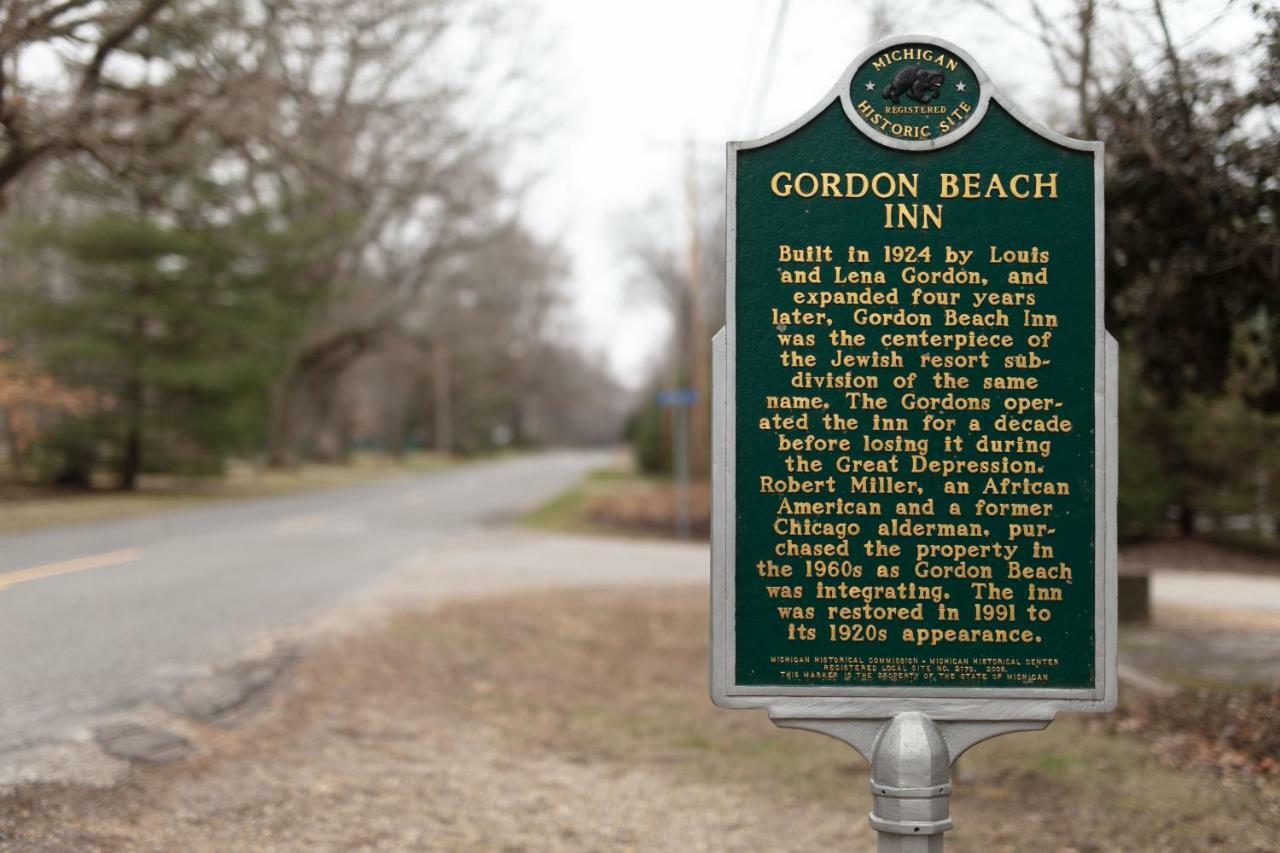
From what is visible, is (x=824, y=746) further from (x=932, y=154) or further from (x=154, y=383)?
(x=154, y=383)

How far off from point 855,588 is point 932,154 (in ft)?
4.94

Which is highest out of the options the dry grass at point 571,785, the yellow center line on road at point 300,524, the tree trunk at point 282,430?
the tree trunk at point 282,430

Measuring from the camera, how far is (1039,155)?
410 cm

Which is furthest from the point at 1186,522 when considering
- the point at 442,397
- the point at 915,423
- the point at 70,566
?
the point at 442,397

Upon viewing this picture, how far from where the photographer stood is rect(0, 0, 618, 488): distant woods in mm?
13414

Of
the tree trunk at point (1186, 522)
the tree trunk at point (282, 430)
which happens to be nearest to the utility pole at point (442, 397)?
the tree trunk at point (282, 430)

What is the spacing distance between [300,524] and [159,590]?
9.06m

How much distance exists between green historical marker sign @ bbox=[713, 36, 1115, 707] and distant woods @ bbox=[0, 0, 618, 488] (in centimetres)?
911

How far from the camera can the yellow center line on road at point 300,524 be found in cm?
1973

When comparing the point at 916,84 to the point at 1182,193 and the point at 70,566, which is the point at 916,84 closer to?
the point at 1182,193

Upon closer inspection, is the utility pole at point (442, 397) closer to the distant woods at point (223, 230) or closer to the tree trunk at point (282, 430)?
the distant woods at point (223, 230)

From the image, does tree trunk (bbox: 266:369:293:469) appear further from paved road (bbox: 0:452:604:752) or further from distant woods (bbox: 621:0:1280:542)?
distant woods (bbox: 621:0:1280:542)

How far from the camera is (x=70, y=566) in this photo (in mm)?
13773

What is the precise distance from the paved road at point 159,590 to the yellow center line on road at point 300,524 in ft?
0.12
